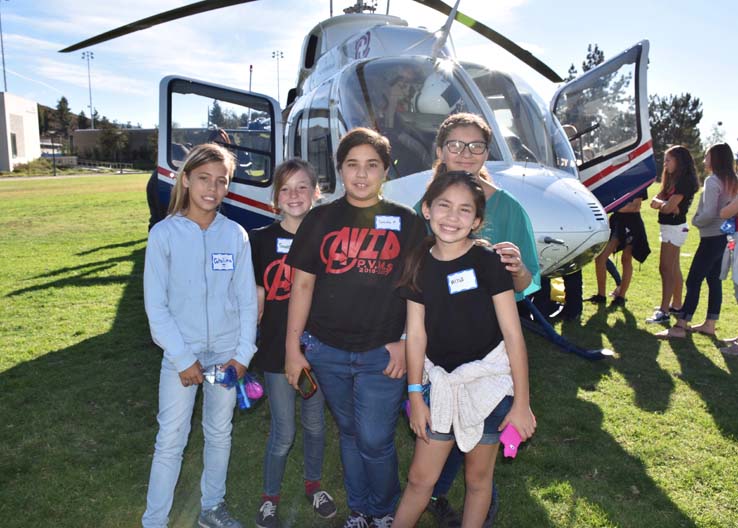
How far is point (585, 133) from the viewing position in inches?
219

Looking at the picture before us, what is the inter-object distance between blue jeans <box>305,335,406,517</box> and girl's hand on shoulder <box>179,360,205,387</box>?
48 centimetres

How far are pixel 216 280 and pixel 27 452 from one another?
2.12 meters

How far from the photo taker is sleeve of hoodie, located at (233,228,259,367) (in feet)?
8.20

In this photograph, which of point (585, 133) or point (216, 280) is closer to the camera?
point (216, 280)

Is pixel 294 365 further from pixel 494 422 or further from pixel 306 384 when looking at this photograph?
pixel 494 422

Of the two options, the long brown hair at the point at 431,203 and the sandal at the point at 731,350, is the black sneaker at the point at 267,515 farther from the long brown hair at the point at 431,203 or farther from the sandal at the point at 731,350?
the sandal at the point at 731,350

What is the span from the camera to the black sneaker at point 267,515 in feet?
8.86

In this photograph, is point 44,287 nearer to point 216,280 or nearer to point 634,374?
point 216,280

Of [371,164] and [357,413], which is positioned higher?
[371,164]

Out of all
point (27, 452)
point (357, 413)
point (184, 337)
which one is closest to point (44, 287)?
point (27, 452)

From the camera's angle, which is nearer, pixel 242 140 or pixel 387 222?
pixel 387 222

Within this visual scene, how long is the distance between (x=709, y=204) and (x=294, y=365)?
4700 mm

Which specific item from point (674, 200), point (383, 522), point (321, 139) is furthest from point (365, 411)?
point (674, 200)

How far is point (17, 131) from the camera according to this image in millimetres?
62812
